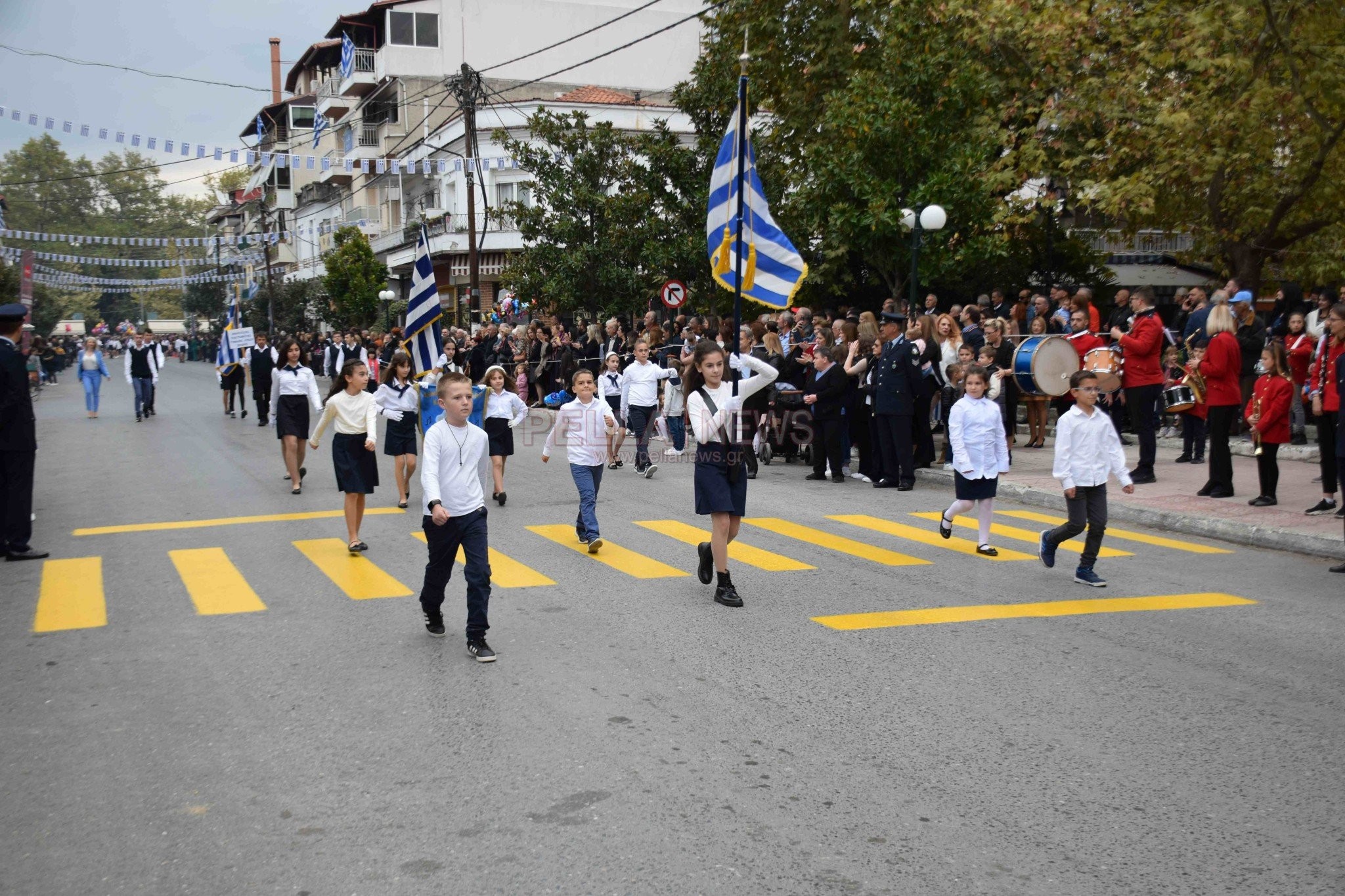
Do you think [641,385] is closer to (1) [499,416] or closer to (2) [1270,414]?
(1) [499,416]

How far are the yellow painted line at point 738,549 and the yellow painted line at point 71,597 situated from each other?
16.2 ft

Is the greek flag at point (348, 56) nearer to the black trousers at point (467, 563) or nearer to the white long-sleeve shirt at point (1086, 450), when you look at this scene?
the white long-sleeve shirt at point (1086, 450)

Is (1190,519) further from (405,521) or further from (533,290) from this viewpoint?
(533,290)

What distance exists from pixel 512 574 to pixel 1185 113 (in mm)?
15252

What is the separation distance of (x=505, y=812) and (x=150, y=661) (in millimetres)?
3338

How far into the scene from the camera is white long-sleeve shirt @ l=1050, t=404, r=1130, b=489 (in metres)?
9.23

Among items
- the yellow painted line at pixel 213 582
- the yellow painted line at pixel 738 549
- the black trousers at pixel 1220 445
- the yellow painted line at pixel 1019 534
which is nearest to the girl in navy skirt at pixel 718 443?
the yellow painted line at pixel 738 549

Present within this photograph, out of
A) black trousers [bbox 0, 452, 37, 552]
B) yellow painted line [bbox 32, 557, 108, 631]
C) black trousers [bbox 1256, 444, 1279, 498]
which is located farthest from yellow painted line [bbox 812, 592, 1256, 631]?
black trousers [bbox 0, 452, 37, 552]

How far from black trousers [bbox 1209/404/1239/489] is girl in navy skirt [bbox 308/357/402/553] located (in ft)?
28.8

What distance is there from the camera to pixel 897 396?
14766 millimetres

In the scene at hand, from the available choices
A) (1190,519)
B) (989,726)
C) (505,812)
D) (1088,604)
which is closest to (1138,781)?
(989,726)

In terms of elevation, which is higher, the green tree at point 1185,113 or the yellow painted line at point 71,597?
the green tree at point 1185,113

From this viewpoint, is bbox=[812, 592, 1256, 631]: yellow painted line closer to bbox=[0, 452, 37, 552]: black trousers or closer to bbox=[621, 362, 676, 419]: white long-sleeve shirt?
bbox=[0, 452, 37, 552]: black trousers

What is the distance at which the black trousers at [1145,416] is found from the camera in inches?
558
